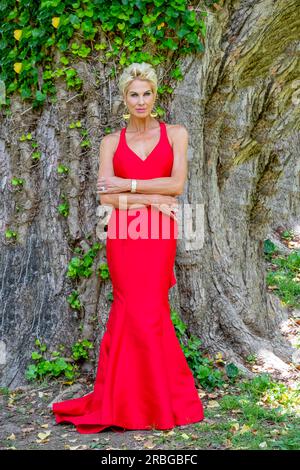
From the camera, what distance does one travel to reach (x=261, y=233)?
7.48 m

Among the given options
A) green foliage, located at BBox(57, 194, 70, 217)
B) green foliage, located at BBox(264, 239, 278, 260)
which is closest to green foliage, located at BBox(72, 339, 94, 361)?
green foliage, located at BBox(57, 194, 70, 217)

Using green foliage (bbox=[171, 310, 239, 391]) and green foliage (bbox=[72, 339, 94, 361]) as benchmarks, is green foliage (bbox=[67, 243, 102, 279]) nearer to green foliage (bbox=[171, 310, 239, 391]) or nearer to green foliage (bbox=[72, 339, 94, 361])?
green foliage (bbox=[72, 339, 94, 361])

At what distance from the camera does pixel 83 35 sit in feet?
17.9

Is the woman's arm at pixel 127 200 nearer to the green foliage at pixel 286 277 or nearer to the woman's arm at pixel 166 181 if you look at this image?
the woman's arm at pixel 166 181

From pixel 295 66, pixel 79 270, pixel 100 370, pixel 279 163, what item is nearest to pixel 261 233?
pixel 279 163

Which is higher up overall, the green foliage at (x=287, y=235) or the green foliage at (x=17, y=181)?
the green foliage at (x=17, y=181)

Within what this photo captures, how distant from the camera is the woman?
478 cm

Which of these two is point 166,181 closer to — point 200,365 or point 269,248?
point 200,365

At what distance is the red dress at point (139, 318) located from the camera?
480cm

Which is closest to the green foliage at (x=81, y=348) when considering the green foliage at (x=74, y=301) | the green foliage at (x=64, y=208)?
the green foliage at (x=74, y=301)

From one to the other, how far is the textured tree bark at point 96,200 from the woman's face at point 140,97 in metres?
0.80

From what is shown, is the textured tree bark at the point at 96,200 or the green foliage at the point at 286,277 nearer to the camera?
the textured tree bark at the point at 96,200

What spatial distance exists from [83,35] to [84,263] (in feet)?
5.83
